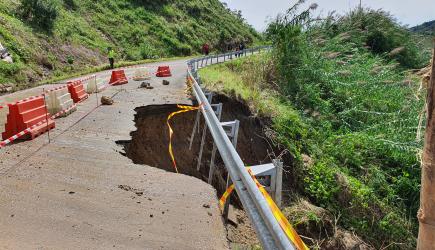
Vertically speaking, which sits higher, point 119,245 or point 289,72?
point 289,72

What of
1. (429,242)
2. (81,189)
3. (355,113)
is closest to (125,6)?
(355,113)

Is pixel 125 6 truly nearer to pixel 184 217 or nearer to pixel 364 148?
pixel 364 148

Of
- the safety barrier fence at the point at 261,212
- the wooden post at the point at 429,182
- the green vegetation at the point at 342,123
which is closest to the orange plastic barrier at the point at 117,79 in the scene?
the green vegetation at the point at 342,123

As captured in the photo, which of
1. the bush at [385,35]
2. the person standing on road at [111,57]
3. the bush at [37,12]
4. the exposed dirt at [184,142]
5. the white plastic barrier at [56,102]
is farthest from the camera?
the bush at [37,12]

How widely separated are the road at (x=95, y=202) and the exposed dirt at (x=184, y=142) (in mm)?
1210

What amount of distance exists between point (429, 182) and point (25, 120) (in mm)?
8143

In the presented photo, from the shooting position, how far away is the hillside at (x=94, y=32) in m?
23.0

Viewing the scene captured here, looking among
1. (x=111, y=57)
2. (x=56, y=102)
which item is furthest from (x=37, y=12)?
(x=56, y=102)

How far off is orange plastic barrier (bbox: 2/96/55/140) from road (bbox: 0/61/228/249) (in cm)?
39

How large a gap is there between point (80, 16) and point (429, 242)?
3615cm

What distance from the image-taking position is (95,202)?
5578mm

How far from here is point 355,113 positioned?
1405 centimetres

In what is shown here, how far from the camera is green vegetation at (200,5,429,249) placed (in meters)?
8.58

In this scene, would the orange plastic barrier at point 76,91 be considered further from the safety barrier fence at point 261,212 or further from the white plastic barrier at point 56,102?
the safety barrier fence at point 261,212
